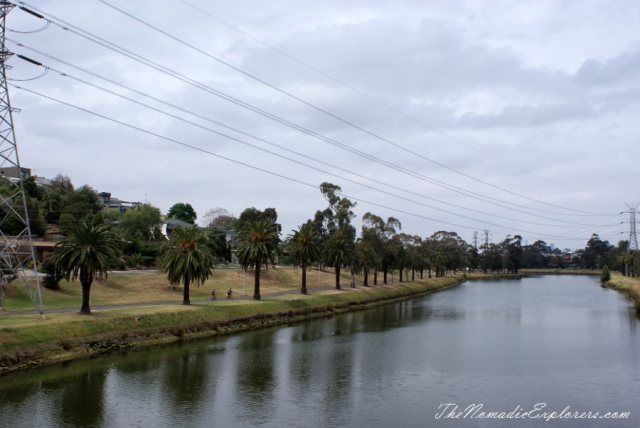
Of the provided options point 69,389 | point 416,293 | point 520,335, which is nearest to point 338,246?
point 416,293

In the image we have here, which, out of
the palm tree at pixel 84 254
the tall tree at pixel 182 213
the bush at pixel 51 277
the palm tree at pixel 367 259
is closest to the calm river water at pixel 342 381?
the palm tree at pixel 84 254

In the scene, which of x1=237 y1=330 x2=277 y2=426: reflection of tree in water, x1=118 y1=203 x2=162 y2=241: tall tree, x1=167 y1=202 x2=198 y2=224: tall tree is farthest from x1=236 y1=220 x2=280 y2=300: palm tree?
x1=167 y1=202 x2=198 y2=224: tall tree

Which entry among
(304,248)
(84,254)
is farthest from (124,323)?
(304,248)

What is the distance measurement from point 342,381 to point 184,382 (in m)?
10.3

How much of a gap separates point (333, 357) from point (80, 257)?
2364 cm

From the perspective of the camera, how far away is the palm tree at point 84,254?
4684 centimetres

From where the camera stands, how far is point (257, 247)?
69688 millimetres

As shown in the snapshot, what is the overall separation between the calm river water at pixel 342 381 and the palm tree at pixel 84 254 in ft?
30.2

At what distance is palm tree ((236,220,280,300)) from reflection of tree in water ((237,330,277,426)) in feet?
56.0

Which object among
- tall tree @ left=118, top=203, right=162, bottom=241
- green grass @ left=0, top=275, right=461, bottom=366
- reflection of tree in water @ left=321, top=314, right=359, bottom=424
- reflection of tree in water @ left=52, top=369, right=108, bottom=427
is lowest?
reflection of tree in water @ left=52, top=369, right=108, bottom=427

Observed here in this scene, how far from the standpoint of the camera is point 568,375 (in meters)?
37.1

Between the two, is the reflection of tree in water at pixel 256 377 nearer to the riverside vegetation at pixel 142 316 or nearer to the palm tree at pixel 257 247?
the riverside vegetation at pixel 142 316

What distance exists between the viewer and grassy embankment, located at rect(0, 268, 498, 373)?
1515 inches

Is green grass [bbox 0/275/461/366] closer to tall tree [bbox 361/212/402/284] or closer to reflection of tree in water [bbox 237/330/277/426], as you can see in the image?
reflection of tree in water [bbox 237/330/277/426]
